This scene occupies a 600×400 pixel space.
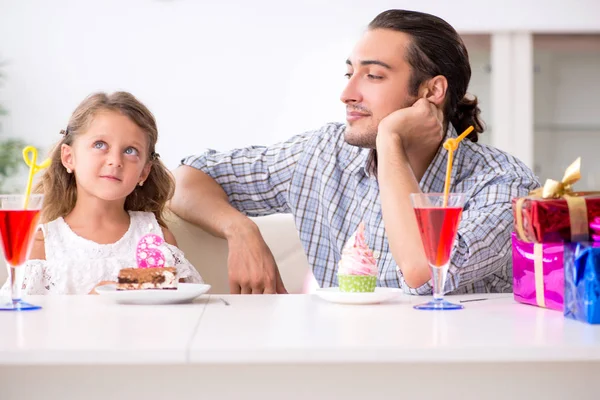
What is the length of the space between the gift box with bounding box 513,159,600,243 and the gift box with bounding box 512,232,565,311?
0.03 metres

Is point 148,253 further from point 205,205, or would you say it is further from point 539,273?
point 539,273

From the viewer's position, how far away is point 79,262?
2059 mm

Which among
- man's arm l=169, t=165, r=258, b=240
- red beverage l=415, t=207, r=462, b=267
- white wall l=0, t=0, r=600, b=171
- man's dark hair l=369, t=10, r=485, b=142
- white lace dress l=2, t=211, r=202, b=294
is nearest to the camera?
red beverage l=415, t=207, r=462, b=267

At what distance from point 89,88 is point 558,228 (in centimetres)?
469

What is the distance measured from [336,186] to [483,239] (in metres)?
0.65

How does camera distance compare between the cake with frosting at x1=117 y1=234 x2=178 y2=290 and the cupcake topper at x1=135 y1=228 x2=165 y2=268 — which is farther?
the cupcake topper at x1=135 y1=228 x2=165 y2=268

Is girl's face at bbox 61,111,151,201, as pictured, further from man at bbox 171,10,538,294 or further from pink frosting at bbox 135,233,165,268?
pink frosting at bbox 135,233,165,268

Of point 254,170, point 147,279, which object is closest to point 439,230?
point 147,279

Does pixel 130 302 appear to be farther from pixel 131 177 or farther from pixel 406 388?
pixel 131 177

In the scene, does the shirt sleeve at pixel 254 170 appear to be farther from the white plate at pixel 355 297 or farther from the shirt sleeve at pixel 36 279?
the white plate at pixel 355 297

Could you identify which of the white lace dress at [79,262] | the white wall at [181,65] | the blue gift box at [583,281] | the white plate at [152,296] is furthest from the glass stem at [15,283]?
the white wall at [181,65]

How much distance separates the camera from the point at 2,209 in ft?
4.18

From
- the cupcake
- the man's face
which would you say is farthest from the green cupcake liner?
the man's face

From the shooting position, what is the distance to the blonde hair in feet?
7.20
